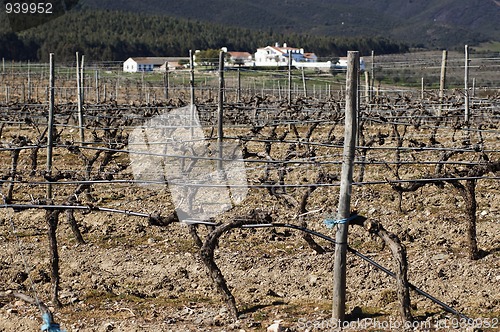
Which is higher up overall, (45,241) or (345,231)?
(345,231)

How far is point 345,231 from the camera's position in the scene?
20.4 feet

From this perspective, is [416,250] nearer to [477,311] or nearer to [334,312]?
[477,311]

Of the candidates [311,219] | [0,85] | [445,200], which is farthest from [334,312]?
[0,85]

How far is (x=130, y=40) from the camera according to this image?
92.1 meters

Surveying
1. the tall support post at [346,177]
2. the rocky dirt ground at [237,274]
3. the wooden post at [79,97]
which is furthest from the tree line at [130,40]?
the tall support post at [346,177]

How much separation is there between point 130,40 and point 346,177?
88.3 metres

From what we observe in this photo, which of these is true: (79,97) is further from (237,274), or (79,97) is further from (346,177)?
(346,177)

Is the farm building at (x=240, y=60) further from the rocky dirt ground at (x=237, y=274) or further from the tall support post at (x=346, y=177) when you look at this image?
the tall support post at (x=346, y=177)

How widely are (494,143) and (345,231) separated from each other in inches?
475

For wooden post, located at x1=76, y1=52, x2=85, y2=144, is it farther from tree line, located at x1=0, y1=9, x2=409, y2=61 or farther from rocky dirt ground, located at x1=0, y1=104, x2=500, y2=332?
tree line, located at x1=0, y1=9, x2=409, y2=61

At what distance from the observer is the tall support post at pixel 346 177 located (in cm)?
608

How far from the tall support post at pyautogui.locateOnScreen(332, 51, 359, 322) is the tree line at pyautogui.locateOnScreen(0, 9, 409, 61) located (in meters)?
67.7

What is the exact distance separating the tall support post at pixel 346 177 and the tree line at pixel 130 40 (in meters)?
67.7

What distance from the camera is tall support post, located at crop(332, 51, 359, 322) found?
239 inches
